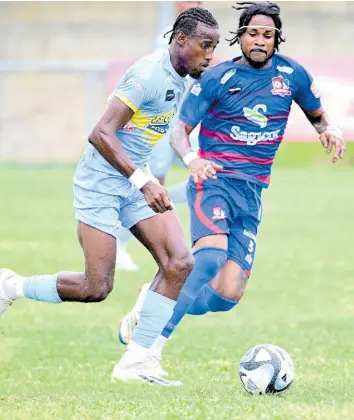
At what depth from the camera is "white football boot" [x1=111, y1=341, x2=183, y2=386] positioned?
7336 millimetres

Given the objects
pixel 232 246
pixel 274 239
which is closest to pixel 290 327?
pixel 232 246

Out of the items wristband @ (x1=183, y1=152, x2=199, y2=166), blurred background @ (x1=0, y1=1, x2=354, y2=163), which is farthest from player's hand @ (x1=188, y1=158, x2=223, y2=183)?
blurred background @ (x1=0, y1=1, x2=354, y2=163)

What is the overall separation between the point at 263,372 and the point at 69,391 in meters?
1.08

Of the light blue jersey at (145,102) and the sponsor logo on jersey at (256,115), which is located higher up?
the light blue jersey at (145,102)

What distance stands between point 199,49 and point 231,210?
57.4 inches

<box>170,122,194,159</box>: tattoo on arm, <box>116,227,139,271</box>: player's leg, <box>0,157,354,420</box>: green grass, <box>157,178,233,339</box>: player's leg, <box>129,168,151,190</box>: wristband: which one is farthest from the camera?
<box>116,227,139,271</box>: player's leg

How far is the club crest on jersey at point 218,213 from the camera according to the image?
839cm

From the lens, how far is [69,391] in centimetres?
719

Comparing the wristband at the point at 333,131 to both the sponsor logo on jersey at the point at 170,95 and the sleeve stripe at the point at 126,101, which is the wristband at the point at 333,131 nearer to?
the sponsor logo on jersey at the point at 170,95

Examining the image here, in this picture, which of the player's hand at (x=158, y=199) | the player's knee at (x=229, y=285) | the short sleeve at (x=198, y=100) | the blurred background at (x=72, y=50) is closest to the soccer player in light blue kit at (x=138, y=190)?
the player's hand at (x=158, y=199)

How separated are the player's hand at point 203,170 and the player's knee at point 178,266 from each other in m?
0.45

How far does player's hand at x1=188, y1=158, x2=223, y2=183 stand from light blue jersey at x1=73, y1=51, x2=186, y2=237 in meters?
0.28

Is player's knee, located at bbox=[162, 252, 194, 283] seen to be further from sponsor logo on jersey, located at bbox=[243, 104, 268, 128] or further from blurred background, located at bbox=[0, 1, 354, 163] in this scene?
blurred background, located at bbox=[0, 1, 354, 163]

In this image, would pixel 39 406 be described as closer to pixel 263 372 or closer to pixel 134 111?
pixel 263 372
